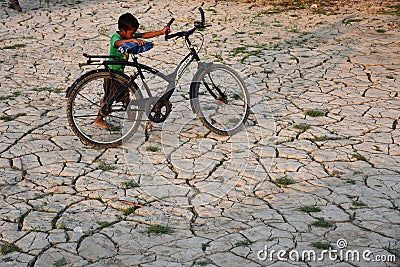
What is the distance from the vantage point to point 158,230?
168 inches

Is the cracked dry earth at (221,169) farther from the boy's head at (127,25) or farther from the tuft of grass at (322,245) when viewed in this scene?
the boy's head at (127,25)

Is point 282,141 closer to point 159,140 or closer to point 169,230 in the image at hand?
point 159,140

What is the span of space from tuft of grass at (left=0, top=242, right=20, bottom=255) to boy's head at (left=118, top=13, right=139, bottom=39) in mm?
2182

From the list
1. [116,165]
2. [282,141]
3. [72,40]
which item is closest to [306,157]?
[282,141]

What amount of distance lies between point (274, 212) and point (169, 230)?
75cm

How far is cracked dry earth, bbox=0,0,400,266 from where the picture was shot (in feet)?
13.4

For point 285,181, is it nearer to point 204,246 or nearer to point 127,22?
point 204,246

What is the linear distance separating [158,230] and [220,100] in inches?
74.6

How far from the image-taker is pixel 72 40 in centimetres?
888

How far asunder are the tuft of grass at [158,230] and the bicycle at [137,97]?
1406mm

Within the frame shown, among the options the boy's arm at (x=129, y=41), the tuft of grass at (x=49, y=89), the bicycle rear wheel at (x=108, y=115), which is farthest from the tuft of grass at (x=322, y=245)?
the tuft of grass at (x=49, y=89)

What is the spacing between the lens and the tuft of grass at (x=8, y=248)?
400cm

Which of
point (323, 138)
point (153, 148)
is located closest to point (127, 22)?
point (153, 148)

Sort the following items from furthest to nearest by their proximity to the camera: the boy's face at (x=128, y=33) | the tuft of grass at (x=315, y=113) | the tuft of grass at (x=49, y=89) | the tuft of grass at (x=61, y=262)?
the tuft of grass at (x=49, y=89)
the tuft of grass at (x=315, y=113)
the boy's face at (x=128, y=33)
the tuft of grass at (x=61, y=262)
